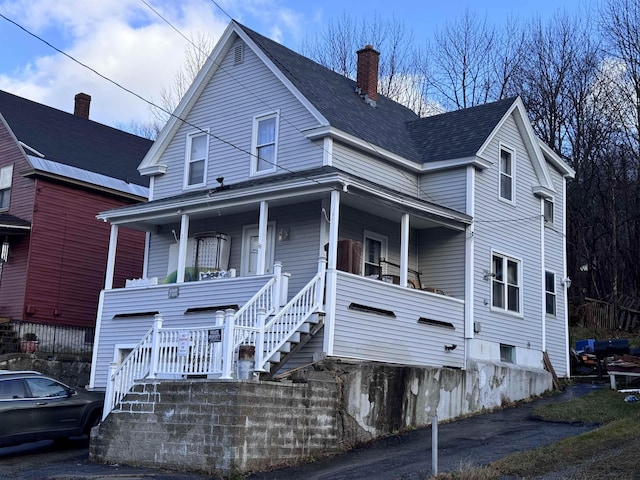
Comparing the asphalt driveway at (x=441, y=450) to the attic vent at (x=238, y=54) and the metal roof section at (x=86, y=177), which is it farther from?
the metal roof section at (x=86, y=177)

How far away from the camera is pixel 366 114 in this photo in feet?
78.4

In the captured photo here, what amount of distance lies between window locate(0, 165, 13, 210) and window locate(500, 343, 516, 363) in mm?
17076

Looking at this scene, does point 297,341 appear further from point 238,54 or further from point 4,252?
point 4,252

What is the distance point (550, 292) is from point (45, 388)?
1524 centimetres

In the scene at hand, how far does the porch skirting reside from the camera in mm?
13930

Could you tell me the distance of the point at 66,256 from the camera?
28016 millimetres

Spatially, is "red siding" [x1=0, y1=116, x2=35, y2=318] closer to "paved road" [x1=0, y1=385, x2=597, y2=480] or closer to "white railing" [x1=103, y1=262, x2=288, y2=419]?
"paved road" [x1=0, y1=385, x2=597, y2=480]

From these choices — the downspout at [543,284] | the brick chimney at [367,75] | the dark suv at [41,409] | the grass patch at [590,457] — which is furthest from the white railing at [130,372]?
the downspout at [543,284]

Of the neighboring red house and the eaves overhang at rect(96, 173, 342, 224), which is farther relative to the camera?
the neighboring red house

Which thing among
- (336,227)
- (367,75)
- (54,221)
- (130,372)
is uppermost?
(367,75)

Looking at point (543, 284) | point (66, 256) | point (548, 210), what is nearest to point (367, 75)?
point (548, 210)

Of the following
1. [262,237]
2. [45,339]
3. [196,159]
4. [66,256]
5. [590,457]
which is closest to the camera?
[590,457]

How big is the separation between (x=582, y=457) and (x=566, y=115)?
3271cm

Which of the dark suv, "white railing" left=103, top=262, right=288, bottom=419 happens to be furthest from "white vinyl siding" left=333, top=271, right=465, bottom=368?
the dark suv
